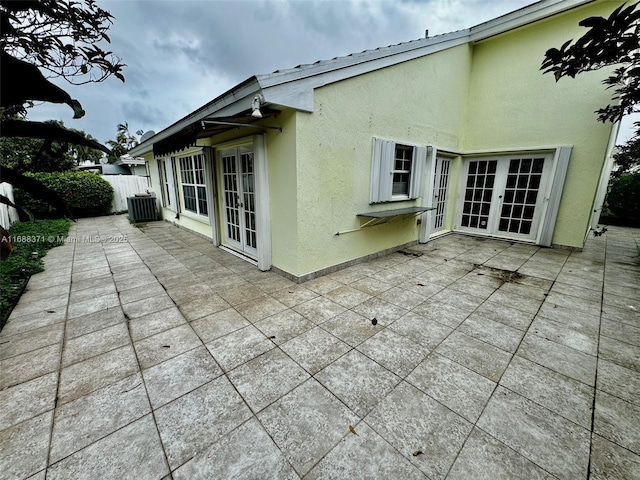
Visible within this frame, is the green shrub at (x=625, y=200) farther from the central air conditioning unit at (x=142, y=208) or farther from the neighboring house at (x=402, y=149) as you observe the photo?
the central air conditioning unit at (x=142, y=208)

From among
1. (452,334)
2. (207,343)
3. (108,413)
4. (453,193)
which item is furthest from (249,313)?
(453,193)

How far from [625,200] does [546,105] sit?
647cm

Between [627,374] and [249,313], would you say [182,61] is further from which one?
[627,374]

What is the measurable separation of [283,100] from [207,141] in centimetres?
324

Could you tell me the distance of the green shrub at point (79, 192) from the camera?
8.91 meters


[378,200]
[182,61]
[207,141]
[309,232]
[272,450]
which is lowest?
[272,450]

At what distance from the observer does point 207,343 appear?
101 inches

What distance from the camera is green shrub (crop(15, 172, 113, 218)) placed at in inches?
351

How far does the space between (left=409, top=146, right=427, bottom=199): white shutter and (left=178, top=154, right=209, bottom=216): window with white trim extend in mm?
4781

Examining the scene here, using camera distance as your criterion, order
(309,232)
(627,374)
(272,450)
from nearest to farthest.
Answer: (272,450) < (627,374) < (309,232)

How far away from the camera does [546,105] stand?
5.61m

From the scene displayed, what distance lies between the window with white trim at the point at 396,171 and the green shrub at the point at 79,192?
1009 cm

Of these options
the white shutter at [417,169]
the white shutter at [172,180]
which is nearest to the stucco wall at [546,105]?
the white shutter at [417,169]

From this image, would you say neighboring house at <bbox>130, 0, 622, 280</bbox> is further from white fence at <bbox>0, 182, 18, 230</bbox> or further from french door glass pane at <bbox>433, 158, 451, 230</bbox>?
white fence at <bbox>0, 182, 18, 230</bbox>
